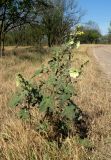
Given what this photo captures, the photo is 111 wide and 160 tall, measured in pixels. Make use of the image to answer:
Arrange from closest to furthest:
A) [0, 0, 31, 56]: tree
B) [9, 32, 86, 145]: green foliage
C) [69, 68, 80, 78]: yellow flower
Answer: [69, 68, 80, 78]: yellow flower < [9, 32, 86, 145]: green foliage < [0, 0, 31, 56]: tree

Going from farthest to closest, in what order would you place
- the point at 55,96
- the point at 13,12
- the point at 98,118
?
the point at 13,12 → the point at 98,118 → the point at 55,96

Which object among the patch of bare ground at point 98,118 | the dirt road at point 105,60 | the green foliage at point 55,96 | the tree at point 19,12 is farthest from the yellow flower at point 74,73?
the tree at point 19,12

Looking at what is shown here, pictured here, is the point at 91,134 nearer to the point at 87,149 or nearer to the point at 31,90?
the point at 87,149

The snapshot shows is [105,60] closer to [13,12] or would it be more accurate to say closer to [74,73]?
[13,12]

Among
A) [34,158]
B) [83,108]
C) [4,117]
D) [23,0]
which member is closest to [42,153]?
[34,158]

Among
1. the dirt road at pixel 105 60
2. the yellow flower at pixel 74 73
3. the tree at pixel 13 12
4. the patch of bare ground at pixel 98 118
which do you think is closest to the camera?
the yellow flower at pixel 74 73

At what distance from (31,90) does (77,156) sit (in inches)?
43.1

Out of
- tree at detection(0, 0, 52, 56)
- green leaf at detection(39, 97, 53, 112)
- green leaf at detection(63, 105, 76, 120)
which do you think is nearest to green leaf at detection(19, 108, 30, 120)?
green leaf at detection(39, 97, 53, 112)

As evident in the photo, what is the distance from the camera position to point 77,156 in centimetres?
445

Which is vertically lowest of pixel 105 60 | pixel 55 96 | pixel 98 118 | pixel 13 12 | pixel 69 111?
pixel 105 60

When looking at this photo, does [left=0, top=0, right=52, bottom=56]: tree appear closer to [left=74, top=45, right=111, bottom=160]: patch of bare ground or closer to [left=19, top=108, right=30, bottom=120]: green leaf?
[left=74, top=45, right=111, bottom=160]: patch of bare ground

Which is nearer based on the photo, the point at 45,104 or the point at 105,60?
the point at 45,104

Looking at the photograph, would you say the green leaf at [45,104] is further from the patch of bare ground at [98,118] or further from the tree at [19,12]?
the tree at [19,12]

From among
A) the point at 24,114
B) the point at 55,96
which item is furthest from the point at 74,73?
the point at 24,114
